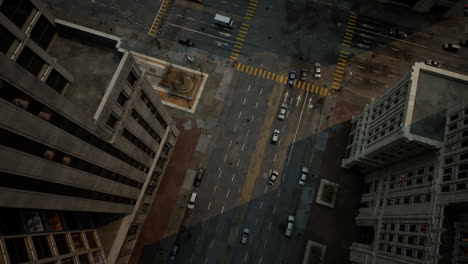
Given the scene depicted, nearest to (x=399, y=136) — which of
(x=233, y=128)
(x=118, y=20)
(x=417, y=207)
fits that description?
(x=417, y=207)

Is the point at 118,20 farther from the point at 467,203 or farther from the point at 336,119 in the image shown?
the point at 467,203

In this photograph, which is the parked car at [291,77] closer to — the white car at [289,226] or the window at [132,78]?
the white car at [289,226]

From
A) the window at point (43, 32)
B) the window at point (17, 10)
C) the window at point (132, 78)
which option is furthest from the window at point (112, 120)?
the window at point (17, 10)

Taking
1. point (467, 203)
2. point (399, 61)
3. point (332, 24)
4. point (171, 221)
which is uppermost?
point (332, 24)

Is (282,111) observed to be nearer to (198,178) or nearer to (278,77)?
(278,77)

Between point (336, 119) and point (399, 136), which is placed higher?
point (336, 119)

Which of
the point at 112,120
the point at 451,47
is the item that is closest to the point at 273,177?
the point at 112,120
